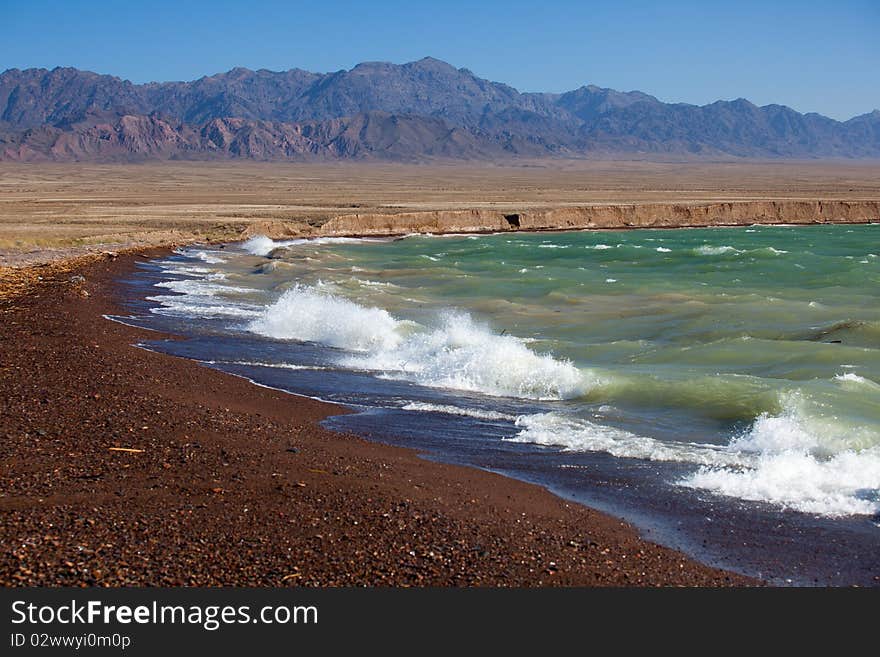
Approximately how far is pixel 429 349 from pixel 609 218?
49.3 metres

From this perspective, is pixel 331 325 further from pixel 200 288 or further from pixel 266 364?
pixel 200 288

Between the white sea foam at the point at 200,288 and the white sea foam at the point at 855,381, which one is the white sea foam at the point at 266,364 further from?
the white sea foam at the point at 200,288

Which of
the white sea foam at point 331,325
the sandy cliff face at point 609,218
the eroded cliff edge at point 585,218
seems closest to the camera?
the white sea foam at point 331,325

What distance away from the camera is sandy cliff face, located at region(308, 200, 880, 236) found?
59.9 meters

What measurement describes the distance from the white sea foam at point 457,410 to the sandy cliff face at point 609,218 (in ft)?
141

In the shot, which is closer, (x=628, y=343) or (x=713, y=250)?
(x=628, y=343)

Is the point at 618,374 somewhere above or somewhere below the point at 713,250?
below

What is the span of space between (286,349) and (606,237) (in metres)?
41.7

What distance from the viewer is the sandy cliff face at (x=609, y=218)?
59938 mm

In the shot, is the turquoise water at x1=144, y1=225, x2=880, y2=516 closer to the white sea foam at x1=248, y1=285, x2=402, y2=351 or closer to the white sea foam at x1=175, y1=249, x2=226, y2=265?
the white sea foam at x1=248, y1=285, x2=402, y2=351

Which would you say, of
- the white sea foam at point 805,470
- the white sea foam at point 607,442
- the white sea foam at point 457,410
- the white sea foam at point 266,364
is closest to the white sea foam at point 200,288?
the white sea foam at point 266,364

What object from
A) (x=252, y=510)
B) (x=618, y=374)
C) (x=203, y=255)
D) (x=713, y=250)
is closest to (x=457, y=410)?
(x=618, y=374)

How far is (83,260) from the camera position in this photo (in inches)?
1399

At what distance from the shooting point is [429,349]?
19.2 meters
